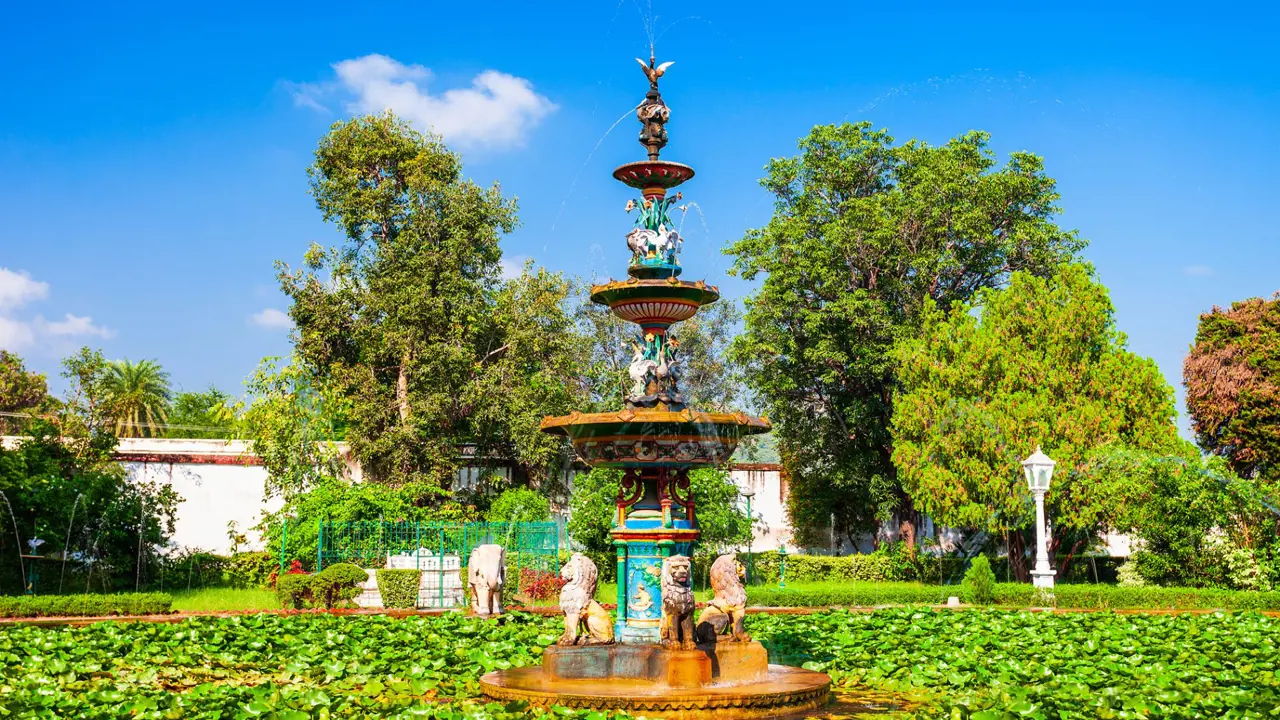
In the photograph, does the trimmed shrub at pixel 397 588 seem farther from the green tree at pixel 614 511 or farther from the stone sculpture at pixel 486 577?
the green tree at pixel 614 511

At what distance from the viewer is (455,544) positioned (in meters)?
23.3

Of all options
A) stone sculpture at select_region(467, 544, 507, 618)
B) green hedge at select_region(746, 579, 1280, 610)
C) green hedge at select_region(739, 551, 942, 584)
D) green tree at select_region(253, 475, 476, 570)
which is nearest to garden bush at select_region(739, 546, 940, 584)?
green hedge at select_region(739, 551, 942, 584)

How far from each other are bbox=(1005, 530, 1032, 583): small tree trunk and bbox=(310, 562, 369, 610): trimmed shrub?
50.7ft

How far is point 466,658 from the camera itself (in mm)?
11094

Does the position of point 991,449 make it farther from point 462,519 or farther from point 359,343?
→ point 359,343

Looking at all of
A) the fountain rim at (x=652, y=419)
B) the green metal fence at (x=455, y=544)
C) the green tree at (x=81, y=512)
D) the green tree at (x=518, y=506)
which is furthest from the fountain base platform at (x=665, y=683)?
the green tree at (x=518, y=506)

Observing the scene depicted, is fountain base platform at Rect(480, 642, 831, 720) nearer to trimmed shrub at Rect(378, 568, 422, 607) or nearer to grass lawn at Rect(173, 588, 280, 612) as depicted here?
trimmed shrub at Rect(378, 568, 422, 607)

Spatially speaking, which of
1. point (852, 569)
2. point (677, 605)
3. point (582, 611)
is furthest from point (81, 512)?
point (852, 569)

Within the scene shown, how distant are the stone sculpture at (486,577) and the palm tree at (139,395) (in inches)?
1301

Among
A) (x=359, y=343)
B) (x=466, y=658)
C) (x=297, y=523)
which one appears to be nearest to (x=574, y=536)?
(x=297, y=523)

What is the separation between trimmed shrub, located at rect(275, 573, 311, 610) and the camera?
19078 mm

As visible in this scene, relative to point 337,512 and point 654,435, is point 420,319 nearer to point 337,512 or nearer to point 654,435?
point 337,512

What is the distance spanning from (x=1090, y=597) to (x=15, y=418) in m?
41.2

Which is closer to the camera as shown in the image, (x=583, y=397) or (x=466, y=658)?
(x=466, y=658)
